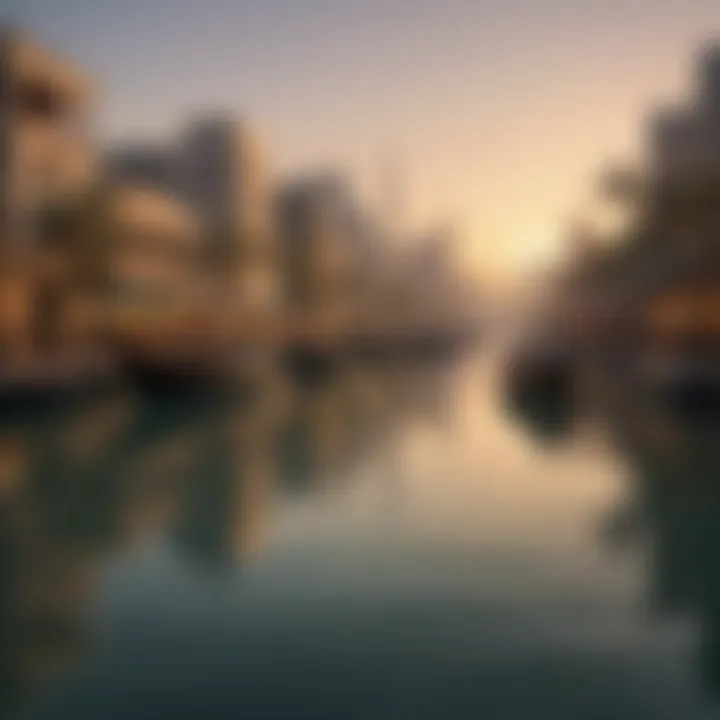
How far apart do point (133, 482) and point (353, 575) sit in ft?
23.6

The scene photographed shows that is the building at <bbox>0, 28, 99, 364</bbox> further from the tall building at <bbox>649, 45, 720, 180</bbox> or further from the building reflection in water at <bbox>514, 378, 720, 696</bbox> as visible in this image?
the tall building at <bbox>649, 45, 720, 180</bbox>

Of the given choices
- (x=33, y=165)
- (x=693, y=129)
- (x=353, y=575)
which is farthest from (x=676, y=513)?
(x=693, y=129)

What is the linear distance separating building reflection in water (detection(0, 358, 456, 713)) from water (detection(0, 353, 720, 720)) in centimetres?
6

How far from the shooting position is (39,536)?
43.2 ft

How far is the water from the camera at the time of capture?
26.3ft

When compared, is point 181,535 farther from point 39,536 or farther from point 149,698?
point 149,698

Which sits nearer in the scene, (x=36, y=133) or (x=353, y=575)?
(x=353, y=575)

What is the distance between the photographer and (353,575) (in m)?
11.7

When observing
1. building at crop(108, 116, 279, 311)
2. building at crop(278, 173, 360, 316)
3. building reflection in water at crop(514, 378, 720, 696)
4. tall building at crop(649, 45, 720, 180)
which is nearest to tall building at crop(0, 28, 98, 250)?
building reflection in water at crop(514, 378, 720, 696)

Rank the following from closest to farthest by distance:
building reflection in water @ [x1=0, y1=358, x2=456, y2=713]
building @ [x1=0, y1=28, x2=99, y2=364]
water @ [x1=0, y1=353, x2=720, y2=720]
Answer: water @ [x1=0, y1=353, x2=720, y2=720] → building reflection in water @ [x1=0, y1=358, x2=456, y2=713] → building @ [x1=0, y1=28, x2=99, y2=364]

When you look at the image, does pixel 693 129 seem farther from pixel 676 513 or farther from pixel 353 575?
pixel 353 575

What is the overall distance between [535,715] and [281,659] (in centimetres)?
253

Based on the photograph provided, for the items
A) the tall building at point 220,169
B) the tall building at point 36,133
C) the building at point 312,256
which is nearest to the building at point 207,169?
the tall building at point 220,169

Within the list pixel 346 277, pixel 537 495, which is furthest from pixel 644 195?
pixel 346 277
